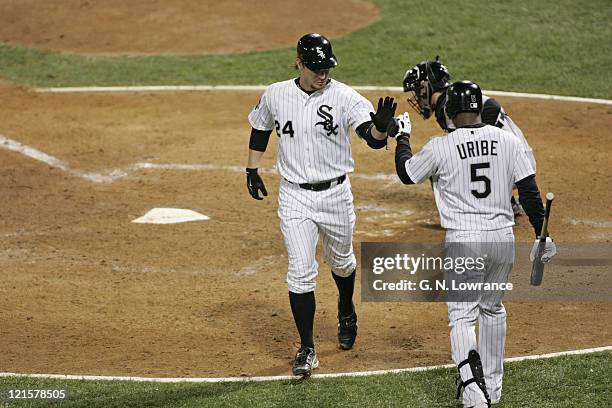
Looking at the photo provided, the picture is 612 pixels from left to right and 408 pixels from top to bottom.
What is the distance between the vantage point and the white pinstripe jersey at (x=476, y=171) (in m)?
7.13

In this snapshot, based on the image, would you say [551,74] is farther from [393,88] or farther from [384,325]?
[384,325]

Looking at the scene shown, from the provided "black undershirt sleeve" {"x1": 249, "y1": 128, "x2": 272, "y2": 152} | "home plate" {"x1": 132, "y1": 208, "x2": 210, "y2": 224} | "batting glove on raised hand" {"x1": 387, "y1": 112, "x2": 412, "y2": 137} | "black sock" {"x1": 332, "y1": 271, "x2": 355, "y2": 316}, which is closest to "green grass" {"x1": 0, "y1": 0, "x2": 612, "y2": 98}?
"home plate" {"x1": 132, "y1": 208, "x2": 210, "y2": 224}

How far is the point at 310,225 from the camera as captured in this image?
824cm

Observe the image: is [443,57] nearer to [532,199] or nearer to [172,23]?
[172,23]

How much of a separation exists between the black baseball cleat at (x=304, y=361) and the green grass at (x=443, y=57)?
31.4 ft

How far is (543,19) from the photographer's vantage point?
19516 millimetres

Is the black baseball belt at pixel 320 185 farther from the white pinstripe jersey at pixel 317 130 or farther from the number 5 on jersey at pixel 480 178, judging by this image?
the number 5 on jersey at pixel 480 178

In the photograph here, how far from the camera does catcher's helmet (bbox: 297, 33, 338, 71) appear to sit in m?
8.15

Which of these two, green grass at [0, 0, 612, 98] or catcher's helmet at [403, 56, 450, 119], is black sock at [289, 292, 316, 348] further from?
green grass at [0, 0, 612, 98]

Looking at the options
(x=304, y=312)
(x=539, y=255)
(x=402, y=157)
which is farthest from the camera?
(x=304, y=312)

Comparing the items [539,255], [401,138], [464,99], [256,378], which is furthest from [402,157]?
[256,378]

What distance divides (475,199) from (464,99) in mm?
642

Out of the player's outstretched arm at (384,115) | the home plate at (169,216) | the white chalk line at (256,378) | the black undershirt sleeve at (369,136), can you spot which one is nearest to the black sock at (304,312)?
the white chalk line at (256,378)

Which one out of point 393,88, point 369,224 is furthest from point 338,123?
point 393,88
